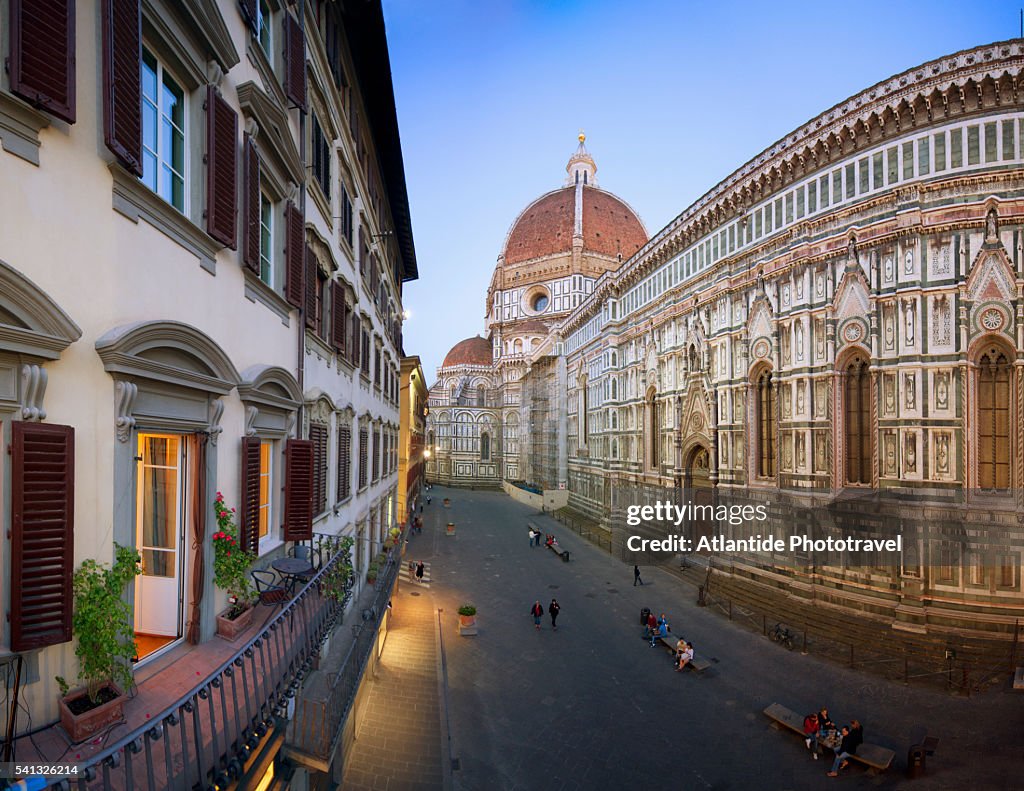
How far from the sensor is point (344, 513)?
1511cm

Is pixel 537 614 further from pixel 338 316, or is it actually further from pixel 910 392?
pixel 910 392

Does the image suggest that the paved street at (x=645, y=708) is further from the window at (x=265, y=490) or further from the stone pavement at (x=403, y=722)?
the window at (x=265, y=490)

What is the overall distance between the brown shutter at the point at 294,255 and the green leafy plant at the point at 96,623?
19.1 feet

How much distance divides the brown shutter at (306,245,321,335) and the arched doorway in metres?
27.6

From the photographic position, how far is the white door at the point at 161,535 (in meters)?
6.79

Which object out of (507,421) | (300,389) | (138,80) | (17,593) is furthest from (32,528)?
(507,421)

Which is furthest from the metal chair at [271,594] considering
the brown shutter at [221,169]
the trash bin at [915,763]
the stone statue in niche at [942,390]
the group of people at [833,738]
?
the stone statue in niche at [942,390]

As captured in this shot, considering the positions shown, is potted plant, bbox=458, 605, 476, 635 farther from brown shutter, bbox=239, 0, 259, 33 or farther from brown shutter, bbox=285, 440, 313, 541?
brown shutter, bbox=239, 0, 259, 33

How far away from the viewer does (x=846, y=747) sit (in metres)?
13.7

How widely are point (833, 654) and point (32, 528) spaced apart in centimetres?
2454

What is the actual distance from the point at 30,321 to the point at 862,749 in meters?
18.2

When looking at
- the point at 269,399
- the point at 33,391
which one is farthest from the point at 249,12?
the point at 33,391

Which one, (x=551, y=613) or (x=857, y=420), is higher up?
(x=857, y=420)

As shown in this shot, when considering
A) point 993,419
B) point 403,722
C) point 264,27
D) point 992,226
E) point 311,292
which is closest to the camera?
point 264,27
